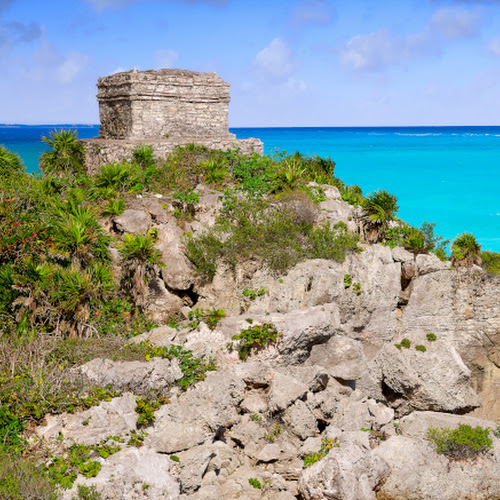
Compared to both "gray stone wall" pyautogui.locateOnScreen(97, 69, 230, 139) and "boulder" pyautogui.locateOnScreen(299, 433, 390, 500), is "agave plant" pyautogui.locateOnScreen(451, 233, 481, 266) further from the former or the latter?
"gray stone wall" pyautogui.locateOnScreen(97, 69, 230, 139)

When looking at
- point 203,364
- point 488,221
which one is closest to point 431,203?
point 488,221

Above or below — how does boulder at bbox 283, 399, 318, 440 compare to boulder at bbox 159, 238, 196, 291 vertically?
below

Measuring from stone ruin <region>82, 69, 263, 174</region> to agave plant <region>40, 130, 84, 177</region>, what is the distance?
0.44m

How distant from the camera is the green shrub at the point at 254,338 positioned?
12.8 meters

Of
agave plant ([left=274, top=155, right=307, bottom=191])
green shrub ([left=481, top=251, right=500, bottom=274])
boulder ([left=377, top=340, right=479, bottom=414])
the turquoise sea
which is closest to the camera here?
boulder ([left=377, top=340, right=479, bottom=414])

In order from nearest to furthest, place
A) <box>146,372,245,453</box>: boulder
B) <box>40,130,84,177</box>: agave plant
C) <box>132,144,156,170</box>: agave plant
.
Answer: <box>146,372,245,453</box>: boulder
<box>132,144,156,170</box>: agave plant
<box>40,130,84,177</box>: agave plant

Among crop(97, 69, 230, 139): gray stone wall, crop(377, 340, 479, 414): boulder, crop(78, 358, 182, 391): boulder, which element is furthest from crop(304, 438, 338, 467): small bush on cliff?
crop(97, 69, 230, 139): gray stone wall

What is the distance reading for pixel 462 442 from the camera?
38.2 feet

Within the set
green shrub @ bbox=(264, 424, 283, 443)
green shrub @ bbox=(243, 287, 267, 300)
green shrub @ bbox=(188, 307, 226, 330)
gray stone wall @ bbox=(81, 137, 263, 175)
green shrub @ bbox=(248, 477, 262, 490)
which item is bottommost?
green shrub @ bbox=(248, 477, 262, 490)

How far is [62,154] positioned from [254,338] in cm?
1232

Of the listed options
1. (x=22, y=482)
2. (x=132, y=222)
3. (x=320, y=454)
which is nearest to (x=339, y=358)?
(x=320, y=454)

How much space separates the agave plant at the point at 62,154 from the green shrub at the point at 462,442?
15898mm

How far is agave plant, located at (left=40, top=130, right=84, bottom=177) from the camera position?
66.7 feet

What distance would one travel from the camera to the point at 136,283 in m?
14.1
